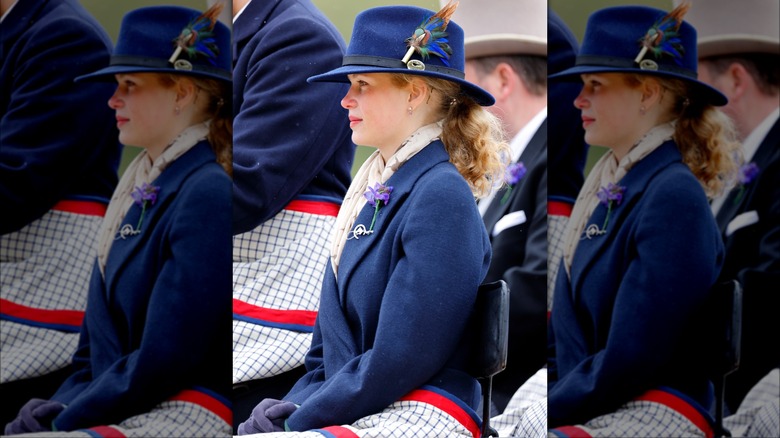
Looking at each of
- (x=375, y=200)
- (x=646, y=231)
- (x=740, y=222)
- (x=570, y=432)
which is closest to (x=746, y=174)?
(x=740, y=222)

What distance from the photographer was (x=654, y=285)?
400 centimetres

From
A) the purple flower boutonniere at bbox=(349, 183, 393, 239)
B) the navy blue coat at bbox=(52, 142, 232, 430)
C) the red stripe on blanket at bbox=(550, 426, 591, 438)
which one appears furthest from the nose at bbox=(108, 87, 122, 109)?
the red stripe on blanket at bbox=(550, 426, 591, 438)

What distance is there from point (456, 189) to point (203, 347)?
1.15m

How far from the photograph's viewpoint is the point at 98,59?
133 inches

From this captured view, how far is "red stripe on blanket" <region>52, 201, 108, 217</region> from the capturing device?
3418 millimetres

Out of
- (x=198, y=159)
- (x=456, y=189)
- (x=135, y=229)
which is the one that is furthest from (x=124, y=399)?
(x=456, y=189)

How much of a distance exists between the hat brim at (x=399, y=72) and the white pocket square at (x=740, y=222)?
99 cm

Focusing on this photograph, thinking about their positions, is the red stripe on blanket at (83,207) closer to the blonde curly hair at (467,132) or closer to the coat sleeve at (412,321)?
the coat sleeve at (412,321)

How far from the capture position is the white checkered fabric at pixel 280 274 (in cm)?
425

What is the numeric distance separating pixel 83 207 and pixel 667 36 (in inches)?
82.7

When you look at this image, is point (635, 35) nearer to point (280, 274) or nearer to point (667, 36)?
point (667, 36)

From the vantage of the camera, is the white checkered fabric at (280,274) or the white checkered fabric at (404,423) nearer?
the white checkered fabric at (404,423)

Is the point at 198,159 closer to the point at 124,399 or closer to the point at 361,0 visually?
the point at 124,399

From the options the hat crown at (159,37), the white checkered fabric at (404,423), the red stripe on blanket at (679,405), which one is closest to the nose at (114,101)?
the hat crown at (159,37)
